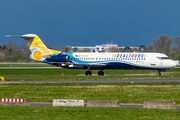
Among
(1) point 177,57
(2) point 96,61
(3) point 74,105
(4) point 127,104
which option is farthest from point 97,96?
(1) point 177,57

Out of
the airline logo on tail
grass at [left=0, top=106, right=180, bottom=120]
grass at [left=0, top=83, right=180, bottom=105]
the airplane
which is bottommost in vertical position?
grass at [left=0, top=106, right=180, bottom=120]

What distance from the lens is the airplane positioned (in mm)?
47500

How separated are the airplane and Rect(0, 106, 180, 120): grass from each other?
3152 cm

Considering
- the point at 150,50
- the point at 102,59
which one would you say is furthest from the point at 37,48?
the point at 150,50

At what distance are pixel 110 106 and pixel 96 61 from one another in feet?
104

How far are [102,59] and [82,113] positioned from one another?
110 ft

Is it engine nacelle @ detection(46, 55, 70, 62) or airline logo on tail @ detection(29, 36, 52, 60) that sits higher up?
airline logo on tail @ detection(29, 36, 52, 60)

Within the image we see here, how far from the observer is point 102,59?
1928 inches

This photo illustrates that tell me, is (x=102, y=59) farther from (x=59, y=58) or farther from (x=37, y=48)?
(x=37, y=48)

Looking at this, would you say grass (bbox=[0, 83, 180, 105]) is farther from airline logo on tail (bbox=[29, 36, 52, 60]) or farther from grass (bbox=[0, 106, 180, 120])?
airline logo on tail (bbox=[29, 36, 52, 60])

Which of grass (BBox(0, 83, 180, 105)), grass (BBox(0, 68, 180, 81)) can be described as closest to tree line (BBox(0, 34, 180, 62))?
grass (BBox(0, 68, 180, 81))

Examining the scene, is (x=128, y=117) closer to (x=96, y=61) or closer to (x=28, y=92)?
(x=28, y=92)

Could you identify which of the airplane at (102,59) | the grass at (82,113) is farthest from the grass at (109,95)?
the airplane at (102,59)

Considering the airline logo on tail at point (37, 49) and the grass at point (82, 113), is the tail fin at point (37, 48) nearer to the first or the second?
the airline logo on tail at point (37, 49)
